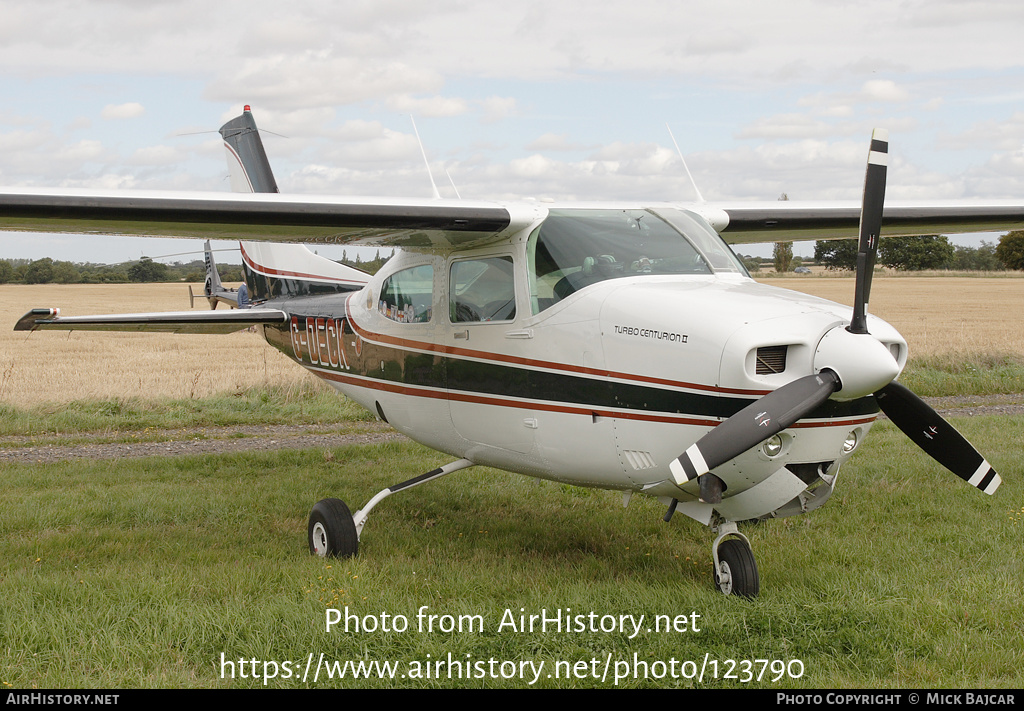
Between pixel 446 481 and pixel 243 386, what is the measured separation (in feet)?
26.2

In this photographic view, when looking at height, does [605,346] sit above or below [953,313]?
above

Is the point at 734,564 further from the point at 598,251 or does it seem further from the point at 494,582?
the point at 598,251

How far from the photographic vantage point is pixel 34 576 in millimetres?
5898

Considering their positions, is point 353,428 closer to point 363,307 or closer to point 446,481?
point 446,481

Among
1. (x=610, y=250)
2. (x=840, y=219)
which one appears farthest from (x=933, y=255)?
(x=610, y=250)

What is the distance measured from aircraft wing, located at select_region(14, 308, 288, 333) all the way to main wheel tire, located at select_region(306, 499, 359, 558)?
3387 mm

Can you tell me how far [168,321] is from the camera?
929cm

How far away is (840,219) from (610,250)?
3.51 meters

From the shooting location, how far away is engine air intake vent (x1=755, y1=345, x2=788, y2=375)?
4.68 meters

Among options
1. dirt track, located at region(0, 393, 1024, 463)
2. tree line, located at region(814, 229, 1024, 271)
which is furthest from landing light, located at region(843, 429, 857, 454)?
tree line, located at region(814, 229, 1024, 271)

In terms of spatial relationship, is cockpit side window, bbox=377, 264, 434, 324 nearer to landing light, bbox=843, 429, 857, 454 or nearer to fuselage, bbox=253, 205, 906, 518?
fuselage, bbox=253, 205, 906, 518

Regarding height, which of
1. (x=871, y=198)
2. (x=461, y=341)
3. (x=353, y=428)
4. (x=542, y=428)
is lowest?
(x=353, y=428)


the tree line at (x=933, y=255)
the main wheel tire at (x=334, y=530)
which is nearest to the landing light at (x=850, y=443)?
the main wheel tire at (x=334, y=530)
